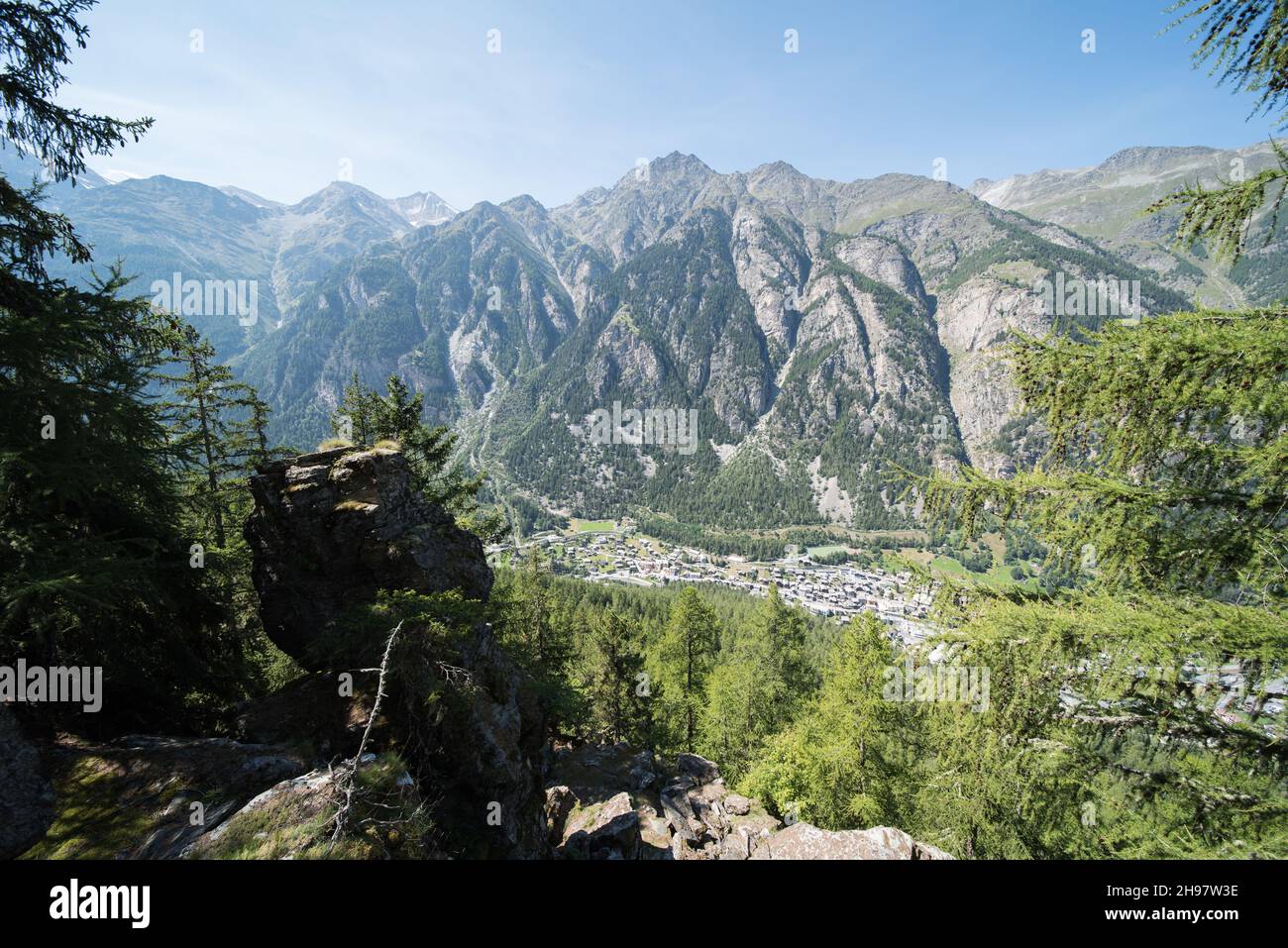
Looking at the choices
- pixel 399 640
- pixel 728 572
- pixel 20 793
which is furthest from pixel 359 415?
pixel 728 572

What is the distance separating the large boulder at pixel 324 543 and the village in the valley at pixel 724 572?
375 feet

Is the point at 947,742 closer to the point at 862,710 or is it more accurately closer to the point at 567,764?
the point at 862,710

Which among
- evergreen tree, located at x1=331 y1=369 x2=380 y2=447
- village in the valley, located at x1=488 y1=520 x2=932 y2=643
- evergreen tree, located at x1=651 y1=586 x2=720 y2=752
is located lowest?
village in the valley, located at x1=488 y1=520 x2=932 y2=643

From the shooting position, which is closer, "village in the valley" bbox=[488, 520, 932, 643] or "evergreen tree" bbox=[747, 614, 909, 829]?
"evergreen tree" bbox=[747, 614, 909, 829]

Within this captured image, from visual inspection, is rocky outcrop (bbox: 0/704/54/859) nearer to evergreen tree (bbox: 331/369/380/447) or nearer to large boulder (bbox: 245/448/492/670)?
large boulder (bbox: 245/448/492/670)

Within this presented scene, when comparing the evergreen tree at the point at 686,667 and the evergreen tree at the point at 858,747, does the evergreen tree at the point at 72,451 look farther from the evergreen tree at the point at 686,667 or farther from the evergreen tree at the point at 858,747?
the evergreen tree at the point at 686,667

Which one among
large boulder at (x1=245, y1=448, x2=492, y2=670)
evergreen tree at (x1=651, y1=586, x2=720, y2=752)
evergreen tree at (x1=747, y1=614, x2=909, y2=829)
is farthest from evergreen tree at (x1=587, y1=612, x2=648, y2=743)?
large boulder at (x1=245, y1=448, x2=492, y2=670)

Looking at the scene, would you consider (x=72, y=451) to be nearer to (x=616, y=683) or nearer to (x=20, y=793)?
(x=20, y=793)

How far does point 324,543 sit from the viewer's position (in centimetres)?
1373

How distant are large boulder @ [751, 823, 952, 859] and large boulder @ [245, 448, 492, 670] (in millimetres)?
13717

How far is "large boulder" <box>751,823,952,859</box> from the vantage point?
13195mm

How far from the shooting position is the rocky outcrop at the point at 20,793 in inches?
266

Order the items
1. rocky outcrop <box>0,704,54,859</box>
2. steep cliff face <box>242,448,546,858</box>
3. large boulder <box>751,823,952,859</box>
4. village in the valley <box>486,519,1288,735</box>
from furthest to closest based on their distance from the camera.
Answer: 1. village in the valley <box>486,519,1288,735</box>
2. large boulder <box>751,823,952,859</box>
3. steep cliff face <box>242,448,546,858</box>
4. rocky outcrop <box>0,704,54,859</box>
